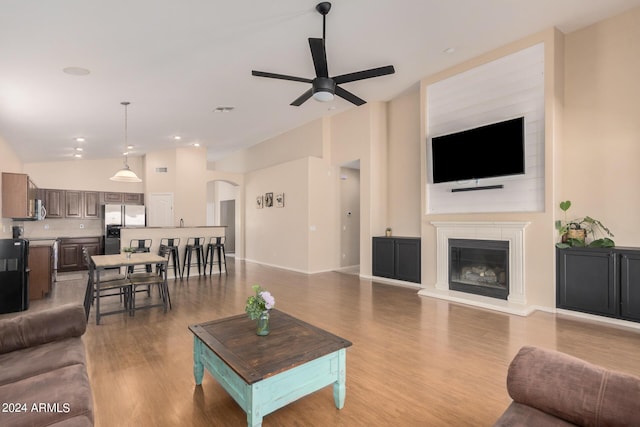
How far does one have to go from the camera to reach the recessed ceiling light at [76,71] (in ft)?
12.8

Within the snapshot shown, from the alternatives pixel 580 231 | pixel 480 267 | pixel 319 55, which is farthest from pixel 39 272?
pixel 580 231

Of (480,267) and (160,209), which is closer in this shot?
(480,267)

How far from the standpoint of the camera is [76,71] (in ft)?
13.0

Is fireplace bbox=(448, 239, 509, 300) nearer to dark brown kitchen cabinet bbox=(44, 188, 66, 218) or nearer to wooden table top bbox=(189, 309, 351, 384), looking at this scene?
wooden table top bbox=(189, 309, 351, 384)

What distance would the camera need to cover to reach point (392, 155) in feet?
24.0

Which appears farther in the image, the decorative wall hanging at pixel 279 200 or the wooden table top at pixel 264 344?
the decorative wall hanging at pixel 279 200

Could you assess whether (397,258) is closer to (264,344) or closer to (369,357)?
(369,357)

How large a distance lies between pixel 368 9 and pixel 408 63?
1876 mm

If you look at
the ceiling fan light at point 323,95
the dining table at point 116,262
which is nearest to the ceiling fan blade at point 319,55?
the ceiling fan light at point 323,95

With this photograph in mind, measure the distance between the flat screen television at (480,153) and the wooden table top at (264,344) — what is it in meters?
4.04

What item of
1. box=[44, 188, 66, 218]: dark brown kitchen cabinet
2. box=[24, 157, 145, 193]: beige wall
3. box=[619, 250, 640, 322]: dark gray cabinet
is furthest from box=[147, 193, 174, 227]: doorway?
box=[619, 250, 640, 322]: dark gray cabinet

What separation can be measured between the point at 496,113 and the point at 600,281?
9.17ft

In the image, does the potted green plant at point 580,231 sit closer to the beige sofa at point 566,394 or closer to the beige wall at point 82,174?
the beige sofa at point 566,394

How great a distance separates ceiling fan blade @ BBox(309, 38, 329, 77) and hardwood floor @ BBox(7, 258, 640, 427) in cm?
302
